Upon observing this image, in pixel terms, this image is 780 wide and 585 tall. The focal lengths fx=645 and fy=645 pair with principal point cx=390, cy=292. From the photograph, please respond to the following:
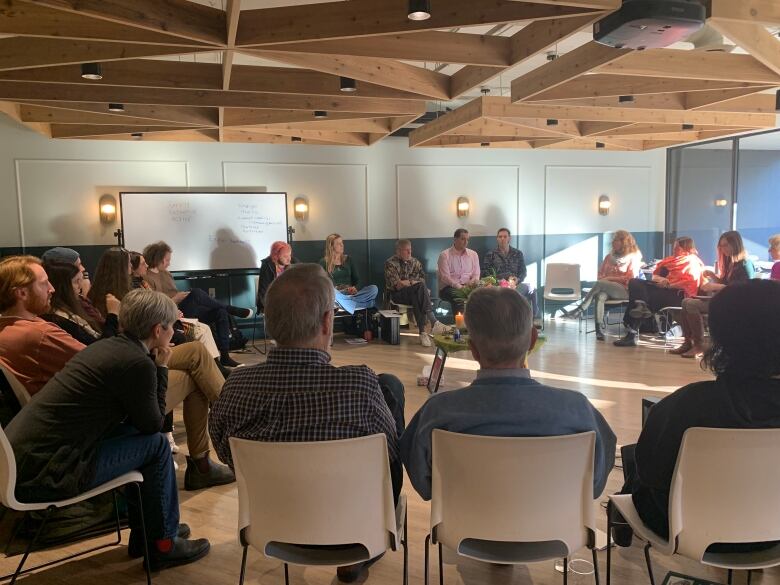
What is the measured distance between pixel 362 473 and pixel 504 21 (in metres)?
2.53

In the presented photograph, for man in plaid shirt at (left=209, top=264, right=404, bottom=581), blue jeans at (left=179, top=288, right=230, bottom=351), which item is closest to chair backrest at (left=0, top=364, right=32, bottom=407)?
man in plaid shirt at (left=209, top=264, right=404, bottom=581)

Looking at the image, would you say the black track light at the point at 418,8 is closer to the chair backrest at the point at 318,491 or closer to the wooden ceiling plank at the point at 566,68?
the wooden ceiling plank at the point at 566,68

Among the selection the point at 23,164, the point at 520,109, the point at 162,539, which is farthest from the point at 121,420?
the point at 23,164

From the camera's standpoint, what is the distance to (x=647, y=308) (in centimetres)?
750

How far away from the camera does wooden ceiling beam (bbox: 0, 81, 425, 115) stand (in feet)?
16.4

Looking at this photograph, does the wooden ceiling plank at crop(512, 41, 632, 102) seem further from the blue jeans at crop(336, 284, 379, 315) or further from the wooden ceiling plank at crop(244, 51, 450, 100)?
the blue jeans at crop(336, 284, 379, 315)

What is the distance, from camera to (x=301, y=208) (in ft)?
27.9

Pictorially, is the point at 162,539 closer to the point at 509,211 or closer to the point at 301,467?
the point at 301,467

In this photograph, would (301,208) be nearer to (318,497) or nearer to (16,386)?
(16,386)

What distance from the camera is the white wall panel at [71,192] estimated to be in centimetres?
745

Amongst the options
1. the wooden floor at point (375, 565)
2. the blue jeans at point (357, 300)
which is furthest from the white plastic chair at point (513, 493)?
the blue jeans at point (357, 300)

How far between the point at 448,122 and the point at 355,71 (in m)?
2.62

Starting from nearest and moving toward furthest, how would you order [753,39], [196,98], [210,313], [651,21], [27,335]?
[27,335], [651,21], [753,39], [196,98], [210,313]

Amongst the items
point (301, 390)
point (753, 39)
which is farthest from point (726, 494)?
point (753, 39)
